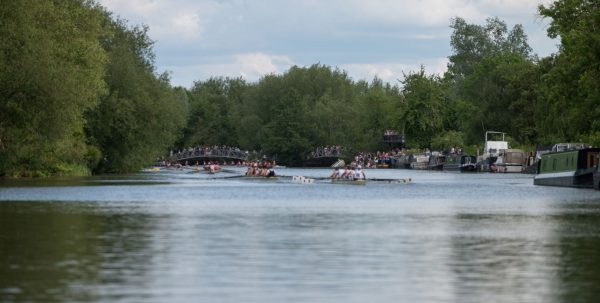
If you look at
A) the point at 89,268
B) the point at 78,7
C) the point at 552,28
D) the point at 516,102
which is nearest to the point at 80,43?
the point at 78,7

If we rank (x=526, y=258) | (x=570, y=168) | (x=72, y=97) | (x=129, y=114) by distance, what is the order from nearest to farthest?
(x=526, y=258), (x=72, y=97), (x=570, y=168), (x=129, y=114)

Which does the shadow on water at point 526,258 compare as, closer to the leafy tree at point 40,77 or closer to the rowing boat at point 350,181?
the leafy tree at point 40,77

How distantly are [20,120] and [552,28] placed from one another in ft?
125

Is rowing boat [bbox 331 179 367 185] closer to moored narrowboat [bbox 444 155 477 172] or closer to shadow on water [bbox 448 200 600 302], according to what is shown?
shadow on water [bbox 448 200 600 302]

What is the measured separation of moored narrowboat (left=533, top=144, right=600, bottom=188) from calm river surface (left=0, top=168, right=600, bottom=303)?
994 inches

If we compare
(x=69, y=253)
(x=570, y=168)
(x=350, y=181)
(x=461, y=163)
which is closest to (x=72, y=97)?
(x=350, y=181)

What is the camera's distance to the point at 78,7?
101 m

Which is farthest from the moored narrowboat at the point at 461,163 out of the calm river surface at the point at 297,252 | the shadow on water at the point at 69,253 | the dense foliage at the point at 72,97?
the shadow on water at the point at 69,253

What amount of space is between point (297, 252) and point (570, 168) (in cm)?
5871

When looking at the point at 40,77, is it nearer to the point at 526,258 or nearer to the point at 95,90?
the point at 95,90

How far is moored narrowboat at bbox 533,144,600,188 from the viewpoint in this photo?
85125 mm

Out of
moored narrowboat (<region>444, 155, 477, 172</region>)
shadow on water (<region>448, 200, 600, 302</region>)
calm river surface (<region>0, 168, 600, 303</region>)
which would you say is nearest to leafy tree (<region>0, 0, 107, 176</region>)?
calm river surface (<region>0, 168, 600, 303</region>)

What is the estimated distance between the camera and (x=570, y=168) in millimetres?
88438

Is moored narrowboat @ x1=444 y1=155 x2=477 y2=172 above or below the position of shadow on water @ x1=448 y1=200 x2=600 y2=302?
above
